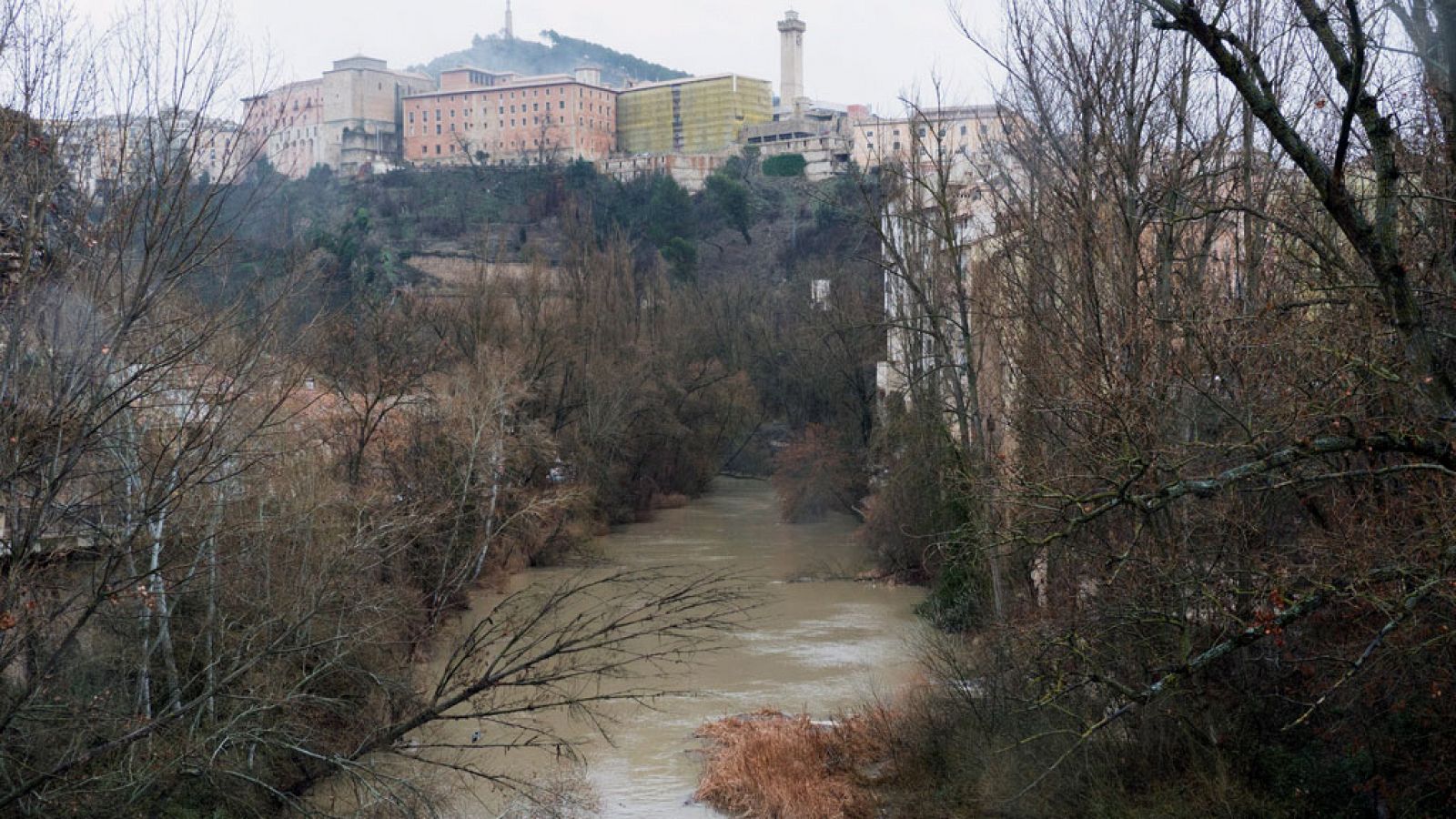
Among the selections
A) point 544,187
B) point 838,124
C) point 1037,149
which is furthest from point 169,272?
point 838,124

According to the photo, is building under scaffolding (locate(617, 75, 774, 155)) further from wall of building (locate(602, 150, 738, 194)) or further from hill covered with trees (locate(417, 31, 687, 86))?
hill covered with trees (locate(417, 31, 687, 86))

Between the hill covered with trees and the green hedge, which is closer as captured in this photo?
the green hedge

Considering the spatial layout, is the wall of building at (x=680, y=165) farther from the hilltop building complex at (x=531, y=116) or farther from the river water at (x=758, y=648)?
the river water at (x=758, y=648)

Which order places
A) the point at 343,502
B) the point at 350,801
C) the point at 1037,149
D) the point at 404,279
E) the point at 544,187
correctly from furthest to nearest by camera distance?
1. the point at 544,187
2. the point at 404,279
3. the point at 343,502
4. the point at 1037,149
5. the point at 350,801

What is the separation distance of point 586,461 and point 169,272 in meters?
23.7

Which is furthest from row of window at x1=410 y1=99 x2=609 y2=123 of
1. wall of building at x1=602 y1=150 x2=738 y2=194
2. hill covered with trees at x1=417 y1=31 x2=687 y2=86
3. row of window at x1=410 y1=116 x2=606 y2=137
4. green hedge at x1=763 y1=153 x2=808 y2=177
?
hill covered with trees at x1=417 y1=31 x2=687 y2=86

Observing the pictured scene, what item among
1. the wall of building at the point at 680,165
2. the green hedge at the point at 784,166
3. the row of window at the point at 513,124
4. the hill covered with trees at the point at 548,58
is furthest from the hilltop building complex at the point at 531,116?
the hill covered with trees at the point at 548,58

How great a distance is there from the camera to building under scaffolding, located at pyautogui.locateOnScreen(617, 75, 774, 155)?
101438 millimetres

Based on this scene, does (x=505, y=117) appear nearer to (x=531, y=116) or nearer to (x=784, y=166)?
(x=531, y=116)

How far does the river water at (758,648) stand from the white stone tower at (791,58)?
250ft

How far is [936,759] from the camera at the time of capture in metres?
13.8

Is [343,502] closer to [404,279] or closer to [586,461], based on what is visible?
[586,461]

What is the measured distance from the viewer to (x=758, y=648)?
20656 mm

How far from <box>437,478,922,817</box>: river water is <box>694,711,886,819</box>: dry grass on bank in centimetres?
31
